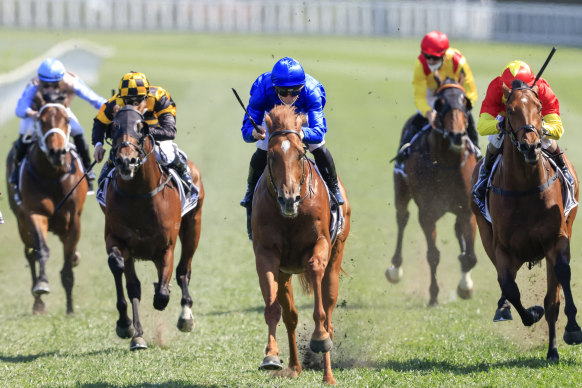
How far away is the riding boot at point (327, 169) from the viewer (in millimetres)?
8172

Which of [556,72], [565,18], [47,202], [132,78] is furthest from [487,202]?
[565,18]

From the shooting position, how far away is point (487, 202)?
8.77 metres

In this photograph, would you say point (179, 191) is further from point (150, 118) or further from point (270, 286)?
point (270, 286)

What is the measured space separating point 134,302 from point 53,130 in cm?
264

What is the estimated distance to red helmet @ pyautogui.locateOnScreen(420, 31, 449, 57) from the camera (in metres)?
11.5

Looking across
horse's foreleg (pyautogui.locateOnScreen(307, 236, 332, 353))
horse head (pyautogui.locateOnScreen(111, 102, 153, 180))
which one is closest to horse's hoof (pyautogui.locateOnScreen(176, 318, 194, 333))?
horse head (pyautogui.locateOnScreen(111, 102, 153, 180))

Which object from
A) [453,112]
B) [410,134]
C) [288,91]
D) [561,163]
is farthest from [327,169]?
[410,134]

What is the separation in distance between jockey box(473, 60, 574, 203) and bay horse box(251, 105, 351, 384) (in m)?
1.65

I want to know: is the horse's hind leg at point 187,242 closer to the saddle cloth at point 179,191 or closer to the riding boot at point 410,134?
the saddle cloth at point 179,191

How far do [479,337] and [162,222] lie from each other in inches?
122

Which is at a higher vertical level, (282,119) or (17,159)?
(282,119)

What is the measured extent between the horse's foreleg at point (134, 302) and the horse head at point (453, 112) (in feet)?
12.5

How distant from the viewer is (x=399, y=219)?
12961 millimetres

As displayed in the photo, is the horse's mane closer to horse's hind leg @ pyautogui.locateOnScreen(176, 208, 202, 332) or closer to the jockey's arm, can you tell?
horse's hind leg @ pyautogui.locateOnScreen(176, 208, 202, 332)
